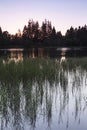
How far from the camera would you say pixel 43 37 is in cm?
10775

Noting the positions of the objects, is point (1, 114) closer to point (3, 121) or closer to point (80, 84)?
point (3, 121)

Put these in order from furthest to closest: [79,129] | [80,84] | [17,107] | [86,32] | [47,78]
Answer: [86,32] < [47,78] < [80,84] < [17,107] < [79,129]

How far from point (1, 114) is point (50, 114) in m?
1.28

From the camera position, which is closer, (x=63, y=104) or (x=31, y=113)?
(x=31, y=113)

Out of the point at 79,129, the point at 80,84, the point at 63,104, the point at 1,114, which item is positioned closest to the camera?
the point at 79,129

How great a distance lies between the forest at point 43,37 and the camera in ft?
317

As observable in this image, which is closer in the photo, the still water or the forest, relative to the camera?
the still water

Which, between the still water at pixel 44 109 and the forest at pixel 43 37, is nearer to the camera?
the still water at pixel 44 109

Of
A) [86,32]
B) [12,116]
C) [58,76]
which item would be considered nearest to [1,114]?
[12,116]

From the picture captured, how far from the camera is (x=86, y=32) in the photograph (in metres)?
104

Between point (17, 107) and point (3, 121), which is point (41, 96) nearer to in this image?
point (17, 107)

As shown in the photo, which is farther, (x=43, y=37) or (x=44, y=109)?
(x=43, y=37)

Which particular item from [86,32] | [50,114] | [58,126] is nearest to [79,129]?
[58,126]

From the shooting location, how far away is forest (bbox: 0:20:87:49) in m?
96.6
